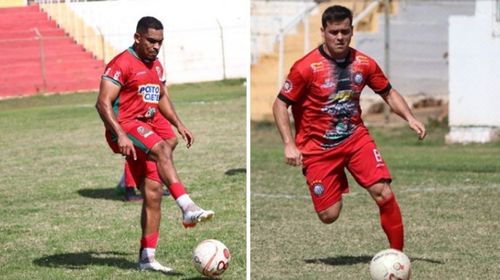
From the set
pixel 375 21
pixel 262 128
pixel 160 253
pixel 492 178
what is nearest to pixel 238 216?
pixel 160 253

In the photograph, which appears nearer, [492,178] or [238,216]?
[238,216]

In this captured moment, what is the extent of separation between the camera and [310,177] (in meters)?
7.98

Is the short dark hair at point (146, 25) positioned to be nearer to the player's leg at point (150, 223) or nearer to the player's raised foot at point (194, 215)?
the player's leg at point (150, 223)

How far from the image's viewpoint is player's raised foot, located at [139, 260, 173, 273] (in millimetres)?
7750

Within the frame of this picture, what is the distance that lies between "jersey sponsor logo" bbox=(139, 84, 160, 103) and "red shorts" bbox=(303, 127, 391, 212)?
1.08 meters

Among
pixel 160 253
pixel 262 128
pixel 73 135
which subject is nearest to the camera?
pixel 160 253

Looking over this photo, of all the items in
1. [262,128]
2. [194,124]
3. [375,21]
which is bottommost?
[262,128]

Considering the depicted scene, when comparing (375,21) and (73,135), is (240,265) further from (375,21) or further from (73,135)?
(375,21)

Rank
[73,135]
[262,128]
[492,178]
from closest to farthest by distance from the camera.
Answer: [73,135], [492,178], [262,128]

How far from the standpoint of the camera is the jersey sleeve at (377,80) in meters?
7.75

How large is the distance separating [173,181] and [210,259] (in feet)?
1.79

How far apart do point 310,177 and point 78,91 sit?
2.11m

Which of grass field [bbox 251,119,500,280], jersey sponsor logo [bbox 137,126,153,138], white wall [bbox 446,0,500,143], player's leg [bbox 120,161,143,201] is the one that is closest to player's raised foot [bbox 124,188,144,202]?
player's leg [bbox 120,161,143,201]

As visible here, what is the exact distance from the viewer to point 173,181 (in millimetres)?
7539
